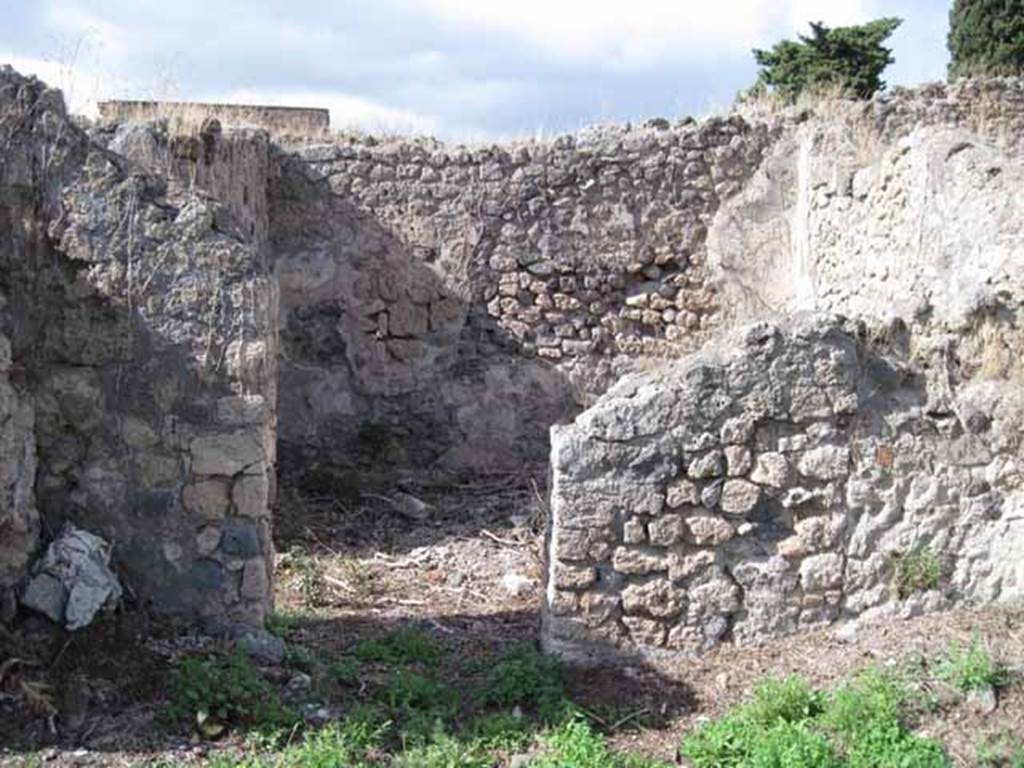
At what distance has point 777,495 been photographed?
541 centimetres

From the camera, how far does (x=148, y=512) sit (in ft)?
17.5

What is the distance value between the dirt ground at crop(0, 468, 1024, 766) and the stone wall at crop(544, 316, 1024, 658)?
0.51 ft

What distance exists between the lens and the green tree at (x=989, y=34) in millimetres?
16058

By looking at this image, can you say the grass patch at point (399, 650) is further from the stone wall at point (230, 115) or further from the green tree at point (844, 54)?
the green tree at point (844, 54)

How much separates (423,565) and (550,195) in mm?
3591

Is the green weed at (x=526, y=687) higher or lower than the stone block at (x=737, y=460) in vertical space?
lower

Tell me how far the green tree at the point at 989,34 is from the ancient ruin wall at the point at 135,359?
42.2ft

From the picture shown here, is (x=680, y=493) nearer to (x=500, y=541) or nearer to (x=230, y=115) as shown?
(x=500, y=541)

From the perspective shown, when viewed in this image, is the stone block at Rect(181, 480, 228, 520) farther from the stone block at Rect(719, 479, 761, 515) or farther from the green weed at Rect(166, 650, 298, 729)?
the stone block at Rect(719, 479, 761, 515)

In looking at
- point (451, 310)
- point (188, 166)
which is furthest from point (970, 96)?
point (188, 166)

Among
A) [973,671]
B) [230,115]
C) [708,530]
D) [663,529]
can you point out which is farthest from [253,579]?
[230,115]

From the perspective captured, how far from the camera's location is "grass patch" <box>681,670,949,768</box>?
14.6ft

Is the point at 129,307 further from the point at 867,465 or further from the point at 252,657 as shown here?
the point at 867,465

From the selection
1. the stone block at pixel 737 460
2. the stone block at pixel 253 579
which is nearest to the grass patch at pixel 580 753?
the stone block at pixel 737 460
